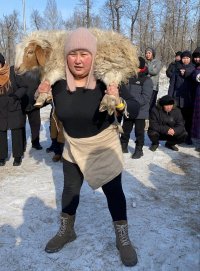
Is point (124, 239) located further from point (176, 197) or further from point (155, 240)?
point (176, 197)

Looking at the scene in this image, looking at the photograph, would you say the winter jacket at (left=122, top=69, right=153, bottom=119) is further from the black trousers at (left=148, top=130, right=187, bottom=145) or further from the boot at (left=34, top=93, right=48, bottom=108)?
the boot at (left=34, top=93, right=48, bottom=108)

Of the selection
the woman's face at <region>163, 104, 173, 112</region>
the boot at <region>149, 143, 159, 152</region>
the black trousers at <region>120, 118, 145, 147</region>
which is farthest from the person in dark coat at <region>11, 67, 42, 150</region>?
the woman's face at <region>163, 104, 173, 112</region>

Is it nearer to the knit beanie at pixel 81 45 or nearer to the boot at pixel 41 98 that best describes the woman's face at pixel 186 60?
the knit beanie at pixel 81 45

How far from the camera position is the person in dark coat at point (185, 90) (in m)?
6.16

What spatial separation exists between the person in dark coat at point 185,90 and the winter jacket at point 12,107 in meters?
2.99

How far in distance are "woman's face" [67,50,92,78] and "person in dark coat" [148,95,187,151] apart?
145 inches

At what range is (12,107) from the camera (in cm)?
493

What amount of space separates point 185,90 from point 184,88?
49mm

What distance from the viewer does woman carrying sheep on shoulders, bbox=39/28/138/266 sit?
7.62 ft

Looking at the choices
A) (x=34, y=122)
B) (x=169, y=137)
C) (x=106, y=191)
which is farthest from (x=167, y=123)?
(x=106, y=191)

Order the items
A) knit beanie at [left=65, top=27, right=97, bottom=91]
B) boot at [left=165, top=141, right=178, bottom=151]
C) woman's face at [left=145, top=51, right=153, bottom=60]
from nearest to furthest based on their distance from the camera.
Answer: knit beanie at [left=65, top=27, right=97, bottom=91] < boot at [left=165, top=141, right=178, bottom=151] < woman's face at [left=145, top=51, right=153, bottom=60]

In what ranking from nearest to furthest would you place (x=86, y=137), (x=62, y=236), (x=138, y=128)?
(x=86, y=137) → (x=62, y=236) → (x=138, y=128)

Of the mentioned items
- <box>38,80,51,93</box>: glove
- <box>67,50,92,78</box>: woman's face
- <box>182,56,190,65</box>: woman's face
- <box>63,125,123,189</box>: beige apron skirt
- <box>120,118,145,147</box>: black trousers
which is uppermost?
<box>182,56,190,65</box>: woman's face

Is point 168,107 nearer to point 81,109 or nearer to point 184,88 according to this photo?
point 184,88
